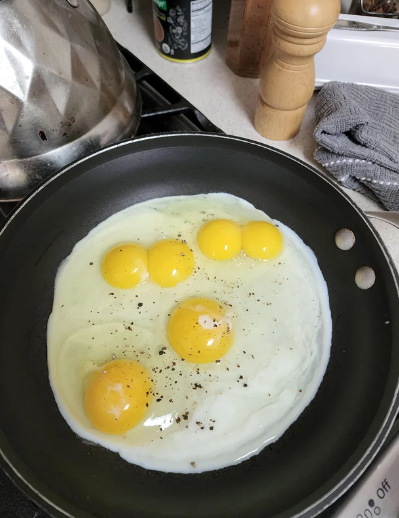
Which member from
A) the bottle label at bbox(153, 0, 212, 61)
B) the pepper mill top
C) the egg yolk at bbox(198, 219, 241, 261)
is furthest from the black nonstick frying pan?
the bottle label at bbox(153, 0, 212, 61)

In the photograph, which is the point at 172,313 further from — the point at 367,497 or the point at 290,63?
the point at 290,63

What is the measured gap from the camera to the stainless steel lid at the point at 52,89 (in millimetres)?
901

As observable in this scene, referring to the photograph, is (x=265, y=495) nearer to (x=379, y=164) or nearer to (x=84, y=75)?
(x=379, y=164)

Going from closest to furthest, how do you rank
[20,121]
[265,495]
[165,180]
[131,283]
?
[265,495] < [20,121] < [131,283] < [165,180]

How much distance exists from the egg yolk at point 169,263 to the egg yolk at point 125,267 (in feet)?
0.08

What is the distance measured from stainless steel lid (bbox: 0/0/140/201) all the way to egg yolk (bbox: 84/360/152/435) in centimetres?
48

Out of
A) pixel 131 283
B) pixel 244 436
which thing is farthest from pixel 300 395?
pixel 131 283

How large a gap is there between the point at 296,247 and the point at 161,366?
46 cm

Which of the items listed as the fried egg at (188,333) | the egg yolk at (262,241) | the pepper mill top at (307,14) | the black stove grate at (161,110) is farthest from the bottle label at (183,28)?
the egg yolk at (262,241)

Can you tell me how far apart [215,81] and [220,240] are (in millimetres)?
623

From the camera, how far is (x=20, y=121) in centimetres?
94

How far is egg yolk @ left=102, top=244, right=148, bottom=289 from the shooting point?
1.06 m

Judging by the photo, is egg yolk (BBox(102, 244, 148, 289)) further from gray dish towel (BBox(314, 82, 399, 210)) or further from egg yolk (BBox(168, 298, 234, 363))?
gray dish towel (BBox(314, 82, 399, 210))

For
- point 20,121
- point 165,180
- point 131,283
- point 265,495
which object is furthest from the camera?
point 165,180
